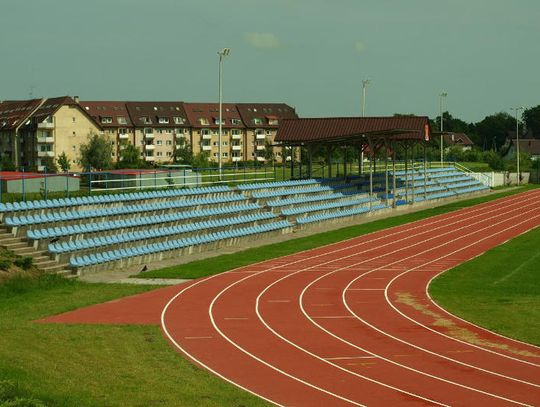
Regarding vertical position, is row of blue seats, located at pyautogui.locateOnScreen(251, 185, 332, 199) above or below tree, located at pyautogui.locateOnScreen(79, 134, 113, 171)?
below

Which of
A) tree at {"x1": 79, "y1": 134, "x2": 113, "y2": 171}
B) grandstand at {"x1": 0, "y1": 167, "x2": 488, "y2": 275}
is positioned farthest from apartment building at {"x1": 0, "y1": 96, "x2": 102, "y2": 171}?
grandstand at {"x1": 0, "y1": 167, "x2": 488, "y2": 275}

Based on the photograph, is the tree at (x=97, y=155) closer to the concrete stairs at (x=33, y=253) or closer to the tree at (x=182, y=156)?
the tree at (x=182, y=156)

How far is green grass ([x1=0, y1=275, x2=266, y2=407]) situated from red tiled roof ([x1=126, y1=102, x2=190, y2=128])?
87.1 meters

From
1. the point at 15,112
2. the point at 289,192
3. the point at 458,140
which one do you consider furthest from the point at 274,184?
the point at 458,140

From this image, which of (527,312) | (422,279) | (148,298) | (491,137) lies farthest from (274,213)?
(491,137)

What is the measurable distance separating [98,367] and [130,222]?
62.7 feet

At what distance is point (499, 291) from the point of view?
2530cm

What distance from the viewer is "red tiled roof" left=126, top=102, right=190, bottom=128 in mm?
108750

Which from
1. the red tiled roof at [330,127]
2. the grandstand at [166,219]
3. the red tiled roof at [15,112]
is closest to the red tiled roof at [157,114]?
the red tiled roof at [15,112]

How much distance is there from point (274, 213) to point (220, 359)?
2843 cm

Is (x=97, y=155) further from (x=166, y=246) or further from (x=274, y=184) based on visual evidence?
(x=166, y=246)

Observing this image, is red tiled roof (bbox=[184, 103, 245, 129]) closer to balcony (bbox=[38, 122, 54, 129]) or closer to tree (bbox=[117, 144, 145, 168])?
balcony (bbox=[38, 122, 54, 129])

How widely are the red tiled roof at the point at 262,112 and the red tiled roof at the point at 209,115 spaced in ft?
3.52

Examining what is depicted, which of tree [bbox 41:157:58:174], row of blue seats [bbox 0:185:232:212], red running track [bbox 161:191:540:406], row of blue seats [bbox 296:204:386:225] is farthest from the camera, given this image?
tree [bbox 41:157:58:174]
